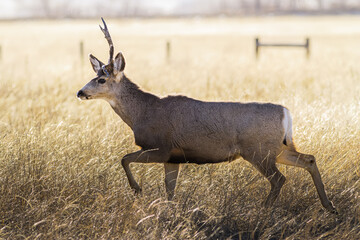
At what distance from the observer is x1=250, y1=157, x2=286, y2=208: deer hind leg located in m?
5.36

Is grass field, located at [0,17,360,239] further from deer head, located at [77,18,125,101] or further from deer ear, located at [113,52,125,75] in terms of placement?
deer ear, located at [113,52,125,75]

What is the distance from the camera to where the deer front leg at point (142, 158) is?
5406 millimetres

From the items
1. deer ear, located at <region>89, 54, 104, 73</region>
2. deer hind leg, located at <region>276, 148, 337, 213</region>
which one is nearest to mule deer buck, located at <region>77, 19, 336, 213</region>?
deer hind leg, located at <region>276, 148, 337, 213</region>

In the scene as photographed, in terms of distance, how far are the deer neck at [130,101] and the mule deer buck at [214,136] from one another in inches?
0.9

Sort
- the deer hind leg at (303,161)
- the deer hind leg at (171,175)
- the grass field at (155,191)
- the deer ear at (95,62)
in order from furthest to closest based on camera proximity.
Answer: the deer ear at (95,62) → the deer hind leg at (171,175) → the deer hind leg at (303,161) → the grass field at (155,191)

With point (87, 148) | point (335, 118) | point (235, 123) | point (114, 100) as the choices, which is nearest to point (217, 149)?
point (235, 123)

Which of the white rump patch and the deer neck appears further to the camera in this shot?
the deer neck

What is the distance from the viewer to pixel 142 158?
5.41m

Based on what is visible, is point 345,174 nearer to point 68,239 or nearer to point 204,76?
point 68,239

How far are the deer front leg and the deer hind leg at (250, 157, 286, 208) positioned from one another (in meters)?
0.88

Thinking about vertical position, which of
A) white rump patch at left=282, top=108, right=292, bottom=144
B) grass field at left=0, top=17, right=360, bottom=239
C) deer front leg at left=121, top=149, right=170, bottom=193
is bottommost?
grass field at left=0, top=17, right=360, bottom=239

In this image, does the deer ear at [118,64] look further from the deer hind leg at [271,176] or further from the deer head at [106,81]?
the deer hind leg at [271,176]

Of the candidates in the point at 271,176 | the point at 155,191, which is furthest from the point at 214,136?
the point at 155,191

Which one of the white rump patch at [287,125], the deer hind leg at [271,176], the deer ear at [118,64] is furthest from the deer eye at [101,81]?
the white rump patch at [287,125]
